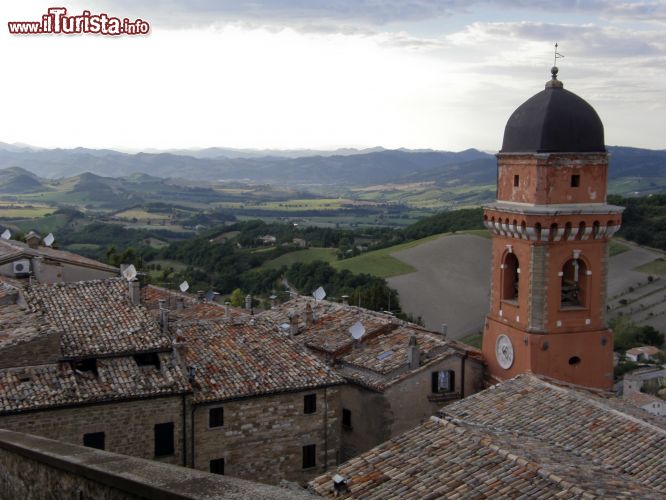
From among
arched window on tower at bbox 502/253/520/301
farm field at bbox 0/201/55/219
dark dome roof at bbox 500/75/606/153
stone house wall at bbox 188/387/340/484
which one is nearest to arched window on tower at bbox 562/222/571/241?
arched window on tower at bbox 502/253/520/301

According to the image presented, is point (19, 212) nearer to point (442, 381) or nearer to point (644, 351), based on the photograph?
point (644, 351)

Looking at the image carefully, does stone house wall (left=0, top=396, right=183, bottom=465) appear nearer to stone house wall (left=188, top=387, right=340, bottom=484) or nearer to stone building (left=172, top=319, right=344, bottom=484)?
stone building (left=172, top=319, right=344, bottom=484)

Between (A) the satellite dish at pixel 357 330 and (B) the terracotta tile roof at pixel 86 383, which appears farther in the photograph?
(A) the satellite dish at pixel 357 330

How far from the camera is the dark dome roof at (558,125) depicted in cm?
2023

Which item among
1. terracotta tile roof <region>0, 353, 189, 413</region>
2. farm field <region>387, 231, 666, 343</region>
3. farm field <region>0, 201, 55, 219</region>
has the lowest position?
farm field <region>387, 231, 666, 343</region>

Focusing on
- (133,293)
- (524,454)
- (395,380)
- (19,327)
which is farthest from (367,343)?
(524,454)

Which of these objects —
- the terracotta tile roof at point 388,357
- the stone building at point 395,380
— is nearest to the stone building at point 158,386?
the stone building at point 395,380

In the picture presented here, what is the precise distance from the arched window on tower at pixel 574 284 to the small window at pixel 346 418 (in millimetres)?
8268

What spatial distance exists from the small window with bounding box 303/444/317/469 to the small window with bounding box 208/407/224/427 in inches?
112

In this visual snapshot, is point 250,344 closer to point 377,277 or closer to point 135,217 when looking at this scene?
point 377,277

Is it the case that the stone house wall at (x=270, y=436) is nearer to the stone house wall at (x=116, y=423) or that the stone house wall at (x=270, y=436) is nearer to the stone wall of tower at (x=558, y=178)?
the stone house wall at (x=116, y=423)

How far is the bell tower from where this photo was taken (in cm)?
2025

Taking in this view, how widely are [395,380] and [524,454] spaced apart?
1074cm

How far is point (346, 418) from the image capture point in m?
25.6
